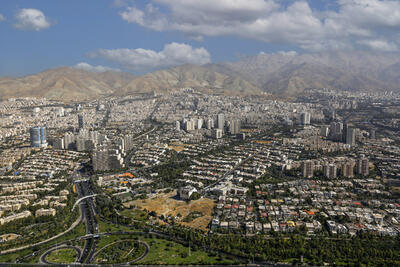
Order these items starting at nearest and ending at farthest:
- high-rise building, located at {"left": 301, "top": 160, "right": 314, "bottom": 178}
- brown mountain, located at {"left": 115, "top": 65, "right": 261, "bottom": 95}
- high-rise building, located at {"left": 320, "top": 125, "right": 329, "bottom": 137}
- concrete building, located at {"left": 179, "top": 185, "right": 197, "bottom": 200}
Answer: concrete building, located at {"left": 179, "top": 185, "right": 197, "bottom": 200}
high-rise building, located at {"left": 301, "top": 160, "right": 314, "bottom": 178}
high-rise building, located at {"left": 320, "top": 125, "right": 329, "bottom": 137}
brown mountain, located at {"left": 115, "top": 65, "right": 261, "bottom": 95}

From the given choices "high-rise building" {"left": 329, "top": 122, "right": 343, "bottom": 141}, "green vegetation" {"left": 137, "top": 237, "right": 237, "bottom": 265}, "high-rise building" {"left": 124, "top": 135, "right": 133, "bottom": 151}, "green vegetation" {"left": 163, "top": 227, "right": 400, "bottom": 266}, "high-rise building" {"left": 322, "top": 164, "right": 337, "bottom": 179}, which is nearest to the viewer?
"green vegetation" {"left": 163, "top": 227, "right": 400, "bottom": 266}

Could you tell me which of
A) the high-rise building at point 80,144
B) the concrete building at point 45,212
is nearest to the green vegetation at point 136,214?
the concrete building at point 45,212

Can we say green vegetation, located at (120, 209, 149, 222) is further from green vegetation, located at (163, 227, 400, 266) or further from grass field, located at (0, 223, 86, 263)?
green vegetation, located at (163, 227, 400, 266)

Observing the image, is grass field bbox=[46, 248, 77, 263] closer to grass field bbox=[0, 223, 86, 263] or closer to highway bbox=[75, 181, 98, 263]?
highway bbox=[75, 181, 98, 263]

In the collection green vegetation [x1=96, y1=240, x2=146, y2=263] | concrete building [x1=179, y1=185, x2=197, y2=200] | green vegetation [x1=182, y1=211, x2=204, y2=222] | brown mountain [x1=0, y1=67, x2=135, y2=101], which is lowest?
green vegetation [x1=96, y1=240, x2=146, y2=263]

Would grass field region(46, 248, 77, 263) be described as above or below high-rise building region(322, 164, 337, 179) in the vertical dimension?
below

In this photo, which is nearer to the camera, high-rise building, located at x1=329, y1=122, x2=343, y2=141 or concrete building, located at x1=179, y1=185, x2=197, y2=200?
concrete building, located at x1=179, y1=185, x2=197, y2=200

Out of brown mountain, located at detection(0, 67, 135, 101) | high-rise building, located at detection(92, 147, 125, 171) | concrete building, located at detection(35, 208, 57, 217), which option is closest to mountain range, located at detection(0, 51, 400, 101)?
brown mountain, located at detection(0, 67, 135, 101)
